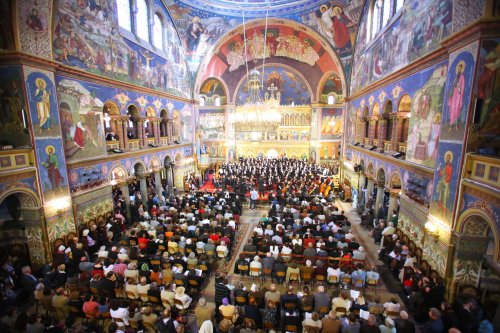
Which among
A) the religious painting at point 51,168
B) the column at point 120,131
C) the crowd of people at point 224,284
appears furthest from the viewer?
the column at point 120,131

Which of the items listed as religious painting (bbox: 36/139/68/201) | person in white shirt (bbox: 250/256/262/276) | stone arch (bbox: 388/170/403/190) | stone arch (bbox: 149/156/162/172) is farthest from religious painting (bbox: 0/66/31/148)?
stone arch (bbox: 388/170/403/190)

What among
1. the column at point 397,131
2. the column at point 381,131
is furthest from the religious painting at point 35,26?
the column at point 381,131

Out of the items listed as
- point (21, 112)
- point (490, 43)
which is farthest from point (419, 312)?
point (21, 112)

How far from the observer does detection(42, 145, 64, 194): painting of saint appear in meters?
10.5

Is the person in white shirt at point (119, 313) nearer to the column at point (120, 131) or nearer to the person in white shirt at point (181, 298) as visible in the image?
the person in white shirt at point (181, 298)

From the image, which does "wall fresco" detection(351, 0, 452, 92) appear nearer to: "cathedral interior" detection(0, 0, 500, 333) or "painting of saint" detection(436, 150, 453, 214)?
"cathedral interior" detection(0, 0, 500, 333)

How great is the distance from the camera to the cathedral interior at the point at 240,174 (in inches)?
289

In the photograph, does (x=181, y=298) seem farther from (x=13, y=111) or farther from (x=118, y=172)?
(x=118, y=172)

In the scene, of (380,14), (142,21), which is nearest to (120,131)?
(142,21)

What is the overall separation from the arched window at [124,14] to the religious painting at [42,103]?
758cm

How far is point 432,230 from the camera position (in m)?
9.03

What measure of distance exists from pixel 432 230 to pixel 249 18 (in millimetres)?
23660

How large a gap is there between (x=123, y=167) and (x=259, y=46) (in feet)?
69.0

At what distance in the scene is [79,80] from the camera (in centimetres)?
1223
